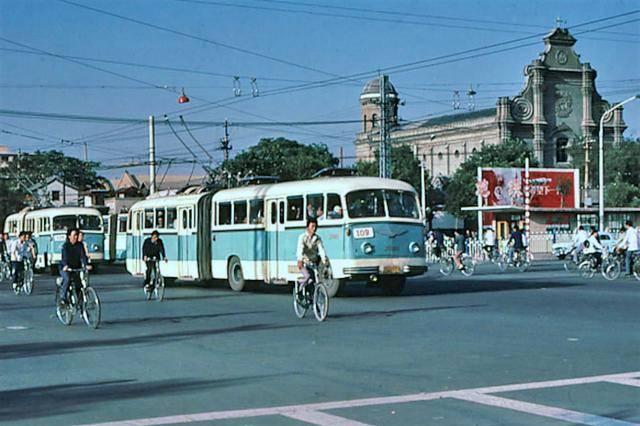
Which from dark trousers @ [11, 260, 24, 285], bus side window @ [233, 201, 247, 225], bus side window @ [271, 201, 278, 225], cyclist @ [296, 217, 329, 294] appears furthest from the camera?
dark trousers @ [11, 260, 24, 285]

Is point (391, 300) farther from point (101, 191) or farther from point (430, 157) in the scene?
point (430, 157)

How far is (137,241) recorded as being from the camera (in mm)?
35344

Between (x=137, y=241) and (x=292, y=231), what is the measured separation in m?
10.0

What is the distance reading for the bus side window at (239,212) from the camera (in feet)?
Answer: 96.5

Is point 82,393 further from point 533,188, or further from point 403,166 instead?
point 403,166

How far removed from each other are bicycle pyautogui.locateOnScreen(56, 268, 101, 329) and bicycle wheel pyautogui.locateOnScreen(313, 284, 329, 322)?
12.5 ft

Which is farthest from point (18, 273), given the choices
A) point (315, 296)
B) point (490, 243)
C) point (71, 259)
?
point (490, 243)

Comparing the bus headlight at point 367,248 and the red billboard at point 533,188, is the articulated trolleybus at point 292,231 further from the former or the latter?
the red billboard at point 533,188

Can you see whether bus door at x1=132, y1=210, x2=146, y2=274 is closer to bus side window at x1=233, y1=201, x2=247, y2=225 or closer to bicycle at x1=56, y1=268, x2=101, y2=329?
bus side window at x1=233, y1=201, x2=247, y2=225

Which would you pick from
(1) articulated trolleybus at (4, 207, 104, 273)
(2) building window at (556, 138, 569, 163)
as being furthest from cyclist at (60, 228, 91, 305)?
(2) building window at (556, 138, 569, 163)

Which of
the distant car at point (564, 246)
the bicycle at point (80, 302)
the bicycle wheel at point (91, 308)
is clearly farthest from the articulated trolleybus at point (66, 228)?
the bicycle wheel at point (91, 308)

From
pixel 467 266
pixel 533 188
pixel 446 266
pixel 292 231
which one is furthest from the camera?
pixel 533 188

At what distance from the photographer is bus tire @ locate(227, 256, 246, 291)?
96.8 feet

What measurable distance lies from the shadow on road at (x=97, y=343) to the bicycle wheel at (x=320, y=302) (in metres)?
0.92
